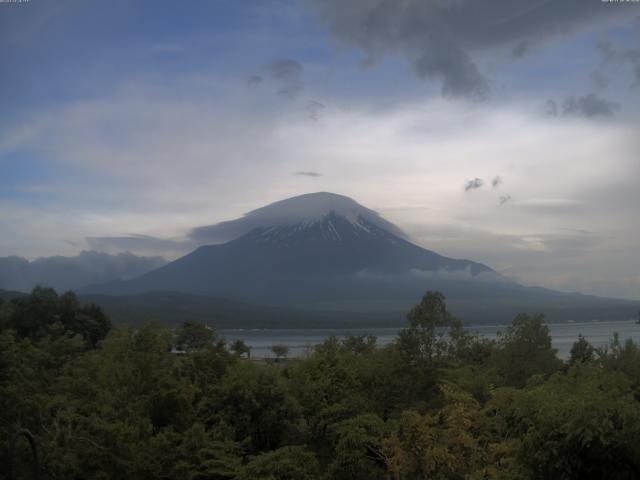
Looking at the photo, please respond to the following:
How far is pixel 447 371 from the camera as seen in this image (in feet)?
61.2

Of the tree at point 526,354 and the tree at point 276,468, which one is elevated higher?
the tree at point 526,354

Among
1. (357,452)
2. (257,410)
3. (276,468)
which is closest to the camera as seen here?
(276,468)

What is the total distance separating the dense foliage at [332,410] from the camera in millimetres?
9750

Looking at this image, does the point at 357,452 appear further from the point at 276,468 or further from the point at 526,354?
the point at 526,354

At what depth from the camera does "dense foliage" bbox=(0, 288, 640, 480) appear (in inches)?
384

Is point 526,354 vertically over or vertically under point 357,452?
over

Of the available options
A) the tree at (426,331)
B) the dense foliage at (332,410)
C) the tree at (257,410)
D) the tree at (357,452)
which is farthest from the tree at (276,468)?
the tree at (426,331)

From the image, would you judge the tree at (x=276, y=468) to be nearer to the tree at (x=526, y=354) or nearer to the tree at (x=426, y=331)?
the tree at (x=426, y=331)

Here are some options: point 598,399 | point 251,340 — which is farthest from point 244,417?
point 251,340

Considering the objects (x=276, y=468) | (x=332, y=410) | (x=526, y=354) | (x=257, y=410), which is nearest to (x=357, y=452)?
(x=276, y=468)

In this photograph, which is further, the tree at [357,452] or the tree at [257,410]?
the tree at [257,410]

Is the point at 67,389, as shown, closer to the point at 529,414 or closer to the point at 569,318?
the point at 529,414

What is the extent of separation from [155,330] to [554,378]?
11570mm

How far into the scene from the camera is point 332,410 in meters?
16.8
